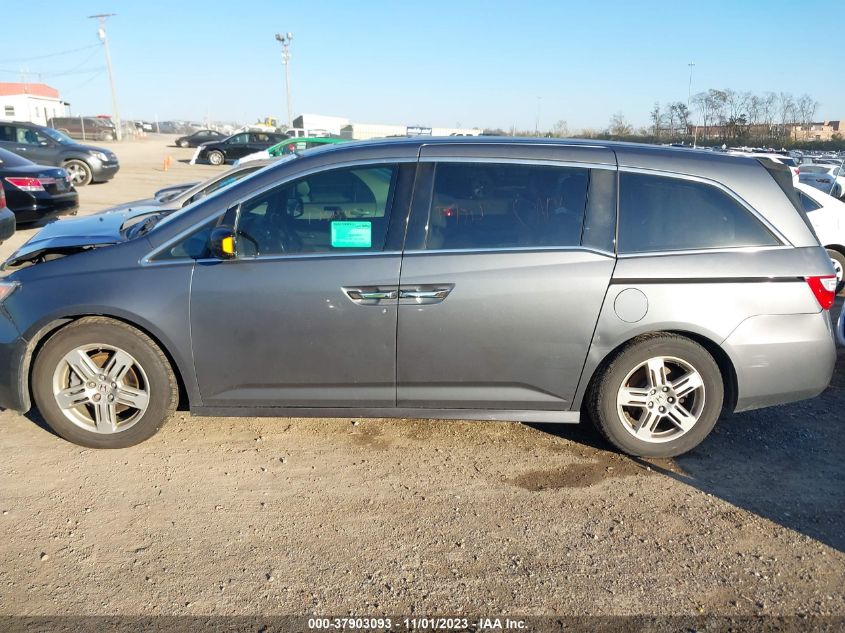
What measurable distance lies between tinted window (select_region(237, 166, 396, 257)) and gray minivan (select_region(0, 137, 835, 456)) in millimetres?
12

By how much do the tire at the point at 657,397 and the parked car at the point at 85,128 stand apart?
5210 cm

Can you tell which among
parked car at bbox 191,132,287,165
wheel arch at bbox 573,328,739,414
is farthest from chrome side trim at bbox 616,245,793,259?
parked car at bbox 191,132,287,165

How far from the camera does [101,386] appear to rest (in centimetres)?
393

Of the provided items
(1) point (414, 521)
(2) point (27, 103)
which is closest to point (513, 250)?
(1) point (414, 521)

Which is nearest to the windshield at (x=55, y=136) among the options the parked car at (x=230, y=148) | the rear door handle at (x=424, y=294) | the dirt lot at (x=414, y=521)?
the parked car at (x=230, y=148)

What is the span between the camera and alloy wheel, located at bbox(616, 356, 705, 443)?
13.1 ft

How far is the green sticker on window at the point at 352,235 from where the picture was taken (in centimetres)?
386

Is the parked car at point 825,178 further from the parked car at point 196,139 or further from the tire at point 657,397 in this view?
the parked car at point 196,139

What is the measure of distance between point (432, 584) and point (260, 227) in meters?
2.14

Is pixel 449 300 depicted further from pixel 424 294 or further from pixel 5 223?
pixel 5 223

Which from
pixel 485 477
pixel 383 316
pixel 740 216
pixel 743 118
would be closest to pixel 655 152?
pixel 740 216

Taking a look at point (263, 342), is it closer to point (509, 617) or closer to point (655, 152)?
point (509, 617)

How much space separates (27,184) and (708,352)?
11.2 metres

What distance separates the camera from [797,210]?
4.01m
